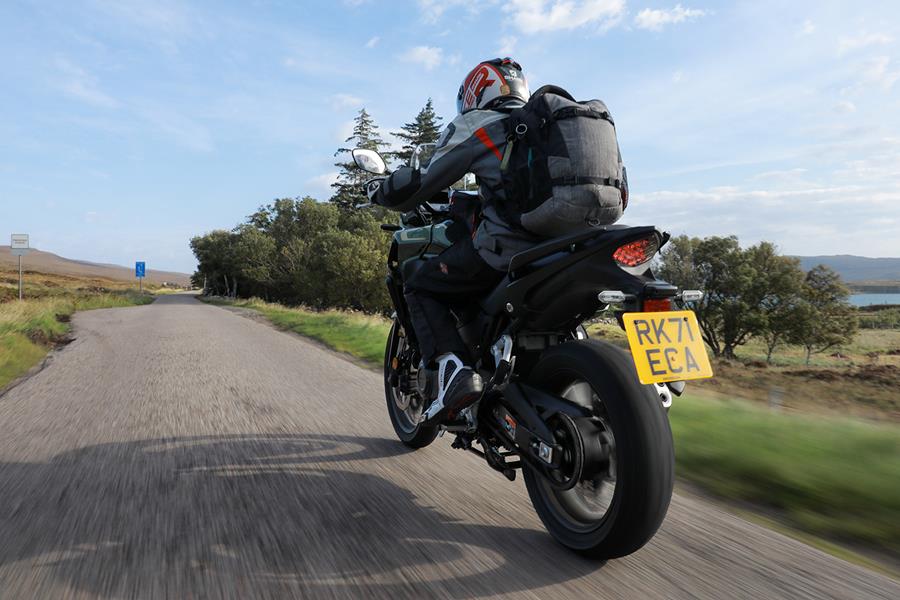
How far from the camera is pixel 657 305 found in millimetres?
2092

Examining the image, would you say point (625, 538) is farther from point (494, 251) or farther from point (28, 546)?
point (28, 546)

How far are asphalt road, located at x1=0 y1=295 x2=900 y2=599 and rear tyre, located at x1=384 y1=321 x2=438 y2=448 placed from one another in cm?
12

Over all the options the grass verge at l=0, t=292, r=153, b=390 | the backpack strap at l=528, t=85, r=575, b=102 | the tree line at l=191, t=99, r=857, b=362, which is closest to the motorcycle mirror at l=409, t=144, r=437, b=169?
the backpack strap at l=528, t=85, r=575, b=102

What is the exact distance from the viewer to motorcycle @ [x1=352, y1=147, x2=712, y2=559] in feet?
6.43

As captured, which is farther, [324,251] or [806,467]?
[324,251]

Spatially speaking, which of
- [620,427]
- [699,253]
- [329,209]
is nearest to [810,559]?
[620,427]

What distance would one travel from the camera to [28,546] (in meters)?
2.27

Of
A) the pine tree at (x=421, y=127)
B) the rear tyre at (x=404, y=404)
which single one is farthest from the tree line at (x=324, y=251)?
the rear tyre at (x=404, y=404)

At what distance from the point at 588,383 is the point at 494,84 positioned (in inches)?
63.7

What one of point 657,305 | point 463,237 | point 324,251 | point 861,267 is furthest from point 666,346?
point 861,267

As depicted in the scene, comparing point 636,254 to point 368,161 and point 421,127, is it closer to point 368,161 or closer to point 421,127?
point 368,161

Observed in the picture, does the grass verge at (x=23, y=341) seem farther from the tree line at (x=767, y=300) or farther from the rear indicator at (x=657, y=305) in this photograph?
the tree line at (x=767, y=300)

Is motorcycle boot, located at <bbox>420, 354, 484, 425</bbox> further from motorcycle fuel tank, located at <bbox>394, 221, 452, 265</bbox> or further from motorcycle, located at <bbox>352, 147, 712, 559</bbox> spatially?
motorcycle fuel tank, located at <bbox>394, 221, 452, 265</bbox>

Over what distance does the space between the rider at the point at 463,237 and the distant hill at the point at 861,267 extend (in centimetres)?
4778
